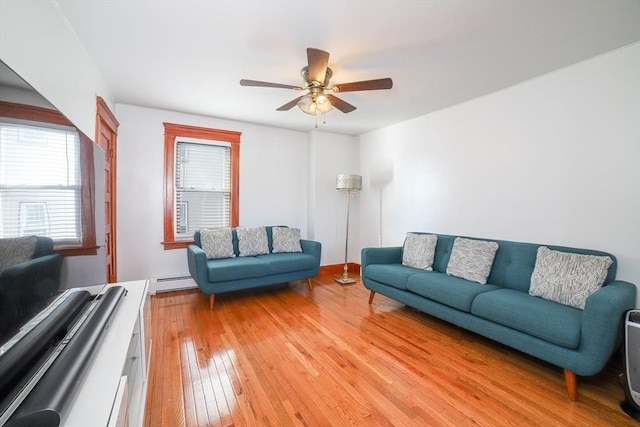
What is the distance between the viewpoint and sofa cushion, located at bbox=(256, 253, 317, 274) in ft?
12.0

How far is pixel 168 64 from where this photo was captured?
101 inches

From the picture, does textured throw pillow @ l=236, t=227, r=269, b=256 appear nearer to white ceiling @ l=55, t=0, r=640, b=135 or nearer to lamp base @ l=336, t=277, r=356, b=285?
lamp base @ l=336, t=277, r=356, b=285

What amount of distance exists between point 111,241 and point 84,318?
2.37 meters

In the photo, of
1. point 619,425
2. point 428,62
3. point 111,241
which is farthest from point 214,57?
point 619,425

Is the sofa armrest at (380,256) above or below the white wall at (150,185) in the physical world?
below

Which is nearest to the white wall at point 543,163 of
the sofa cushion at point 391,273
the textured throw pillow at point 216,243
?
the sofa cushion at point 391,273

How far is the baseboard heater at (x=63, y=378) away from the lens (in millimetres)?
775

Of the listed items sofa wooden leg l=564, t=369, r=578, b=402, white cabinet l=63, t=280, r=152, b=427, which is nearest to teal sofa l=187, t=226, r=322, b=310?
white cabinet l=63, t=280, r=152, b=427

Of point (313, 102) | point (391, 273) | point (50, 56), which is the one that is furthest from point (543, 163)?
point (50, 56)

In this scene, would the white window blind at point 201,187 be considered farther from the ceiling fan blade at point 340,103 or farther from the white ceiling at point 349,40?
the ceiling fan blade at point 340,103

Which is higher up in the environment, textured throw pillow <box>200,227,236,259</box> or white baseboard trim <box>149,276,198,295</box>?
textured throw pillow <box>200,227,236,259</box>

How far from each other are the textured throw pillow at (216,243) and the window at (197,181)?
50 cm

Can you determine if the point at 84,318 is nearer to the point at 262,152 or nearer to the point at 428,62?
the point at 428,62

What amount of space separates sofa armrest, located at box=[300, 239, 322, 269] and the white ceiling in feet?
6.93
